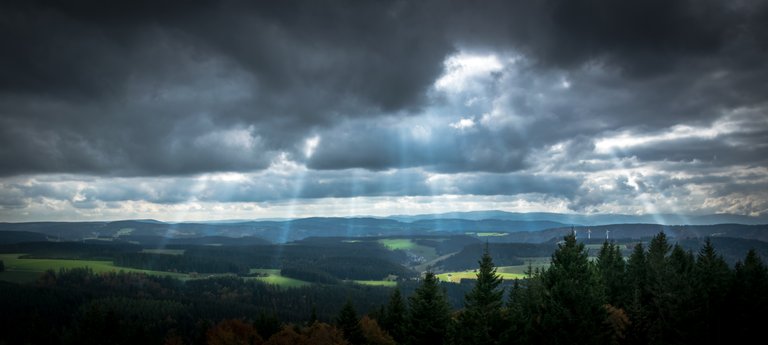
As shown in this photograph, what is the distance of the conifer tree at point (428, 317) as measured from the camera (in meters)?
45.5

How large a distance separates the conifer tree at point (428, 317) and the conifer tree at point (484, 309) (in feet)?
23.0

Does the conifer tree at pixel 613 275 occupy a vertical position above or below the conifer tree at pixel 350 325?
above

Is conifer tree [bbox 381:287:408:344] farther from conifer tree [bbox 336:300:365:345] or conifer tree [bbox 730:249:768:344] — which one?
conifer tree [bbox 730:249:768:344]

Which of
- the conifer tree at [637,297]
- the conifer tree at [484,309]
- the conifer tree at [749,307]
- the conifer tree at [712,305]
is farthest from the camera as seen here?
the conifer tree at [637,297]

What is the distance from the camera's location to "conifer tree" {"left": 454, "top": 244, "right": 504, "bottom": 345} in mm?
37562

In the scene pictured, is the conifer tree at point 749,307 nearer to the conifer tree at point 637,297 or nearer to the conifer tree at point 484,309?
the conifer tree at point 637,297

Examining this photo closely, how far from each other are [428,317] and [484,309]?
8924 mm

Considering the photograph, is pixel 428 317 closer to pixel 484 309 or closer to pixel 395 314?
pixel 484 309

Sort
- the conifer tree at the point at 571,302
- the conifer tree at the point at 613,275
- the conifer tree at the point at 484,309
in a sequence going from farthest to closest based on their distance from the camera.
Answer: the conifer tree at the point at 613,275 < the conifer tree at the point at 484,309 < the conifer tree at the point at 571,302

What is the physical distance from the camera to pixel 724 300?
49.1m

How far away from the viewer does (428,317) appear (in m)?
45.8

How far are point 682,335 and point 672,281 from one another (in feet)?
26.2

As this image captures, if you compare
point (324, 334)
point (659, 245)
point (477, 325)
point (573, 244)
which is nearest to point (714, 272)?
point (659, 245)

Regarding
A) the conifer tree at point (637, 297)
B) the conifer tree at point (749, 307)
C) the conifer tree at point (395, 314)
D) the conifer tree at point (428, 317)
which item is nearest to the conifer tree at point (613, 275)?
the conifer tree at point (637, 297)
